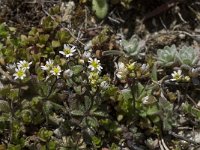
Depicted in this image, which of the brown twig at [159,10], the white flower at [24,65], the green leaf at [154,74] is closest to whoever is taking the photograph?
the white flower at [24,65]

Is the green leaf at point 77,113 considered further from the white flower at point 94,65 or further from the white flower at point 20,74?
the white flower at point 20,74

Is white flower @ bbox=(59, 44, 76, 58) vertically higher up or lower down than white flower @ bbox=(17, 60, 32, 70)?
higher up

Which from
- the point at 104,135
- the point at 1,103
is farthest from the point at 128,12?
the point at 1,103

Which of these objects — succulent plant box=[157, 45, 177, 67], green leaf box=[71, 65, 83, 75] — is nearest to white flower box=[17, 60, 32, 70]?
green leaf box=[71, 65, 83, 75]

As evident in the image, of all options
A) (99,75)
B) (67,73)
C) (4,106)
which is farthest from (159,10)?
(4,106)

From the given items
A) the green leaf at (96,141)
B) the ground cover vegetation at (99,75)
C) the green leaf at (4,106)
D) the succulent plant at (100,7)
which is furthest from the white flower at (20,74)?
the succulent plant at (100,7)

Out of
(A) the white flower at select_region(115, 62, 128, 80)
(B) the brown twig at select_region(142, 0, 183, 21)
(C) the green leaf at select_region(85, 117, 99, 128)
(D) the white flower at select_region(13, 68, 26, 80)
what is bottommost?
(C) the green leaf at select_region(85, 117, 99, 128)

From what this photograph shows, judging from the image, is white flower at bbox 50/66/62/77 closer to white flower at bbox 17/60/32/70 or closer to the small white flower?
the small white flower
